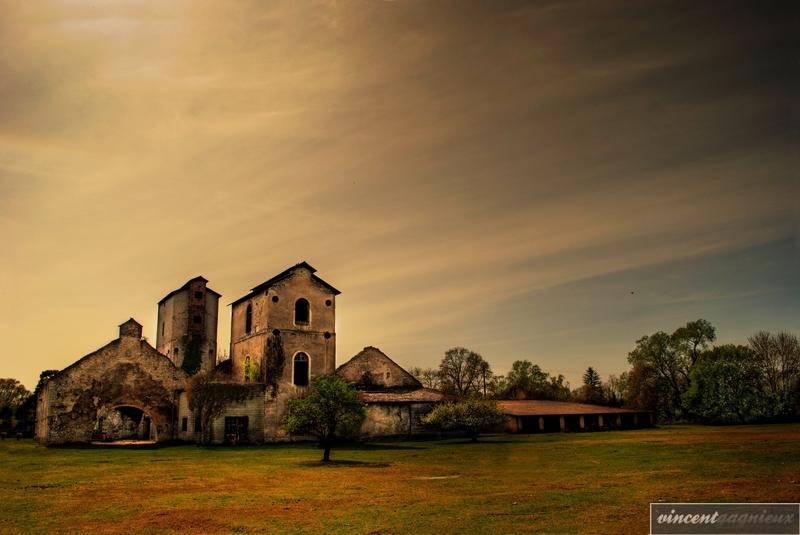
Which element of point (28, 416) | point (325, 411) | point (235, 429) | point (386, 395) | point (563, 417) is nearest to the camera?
point (325, 411)

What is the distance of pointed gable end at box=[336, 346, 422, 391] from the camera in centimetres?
5281

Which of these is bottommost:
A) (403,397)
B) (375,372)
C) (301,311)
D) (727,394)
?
(727,394)

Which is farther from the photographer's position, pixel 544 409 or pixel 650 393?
pixel 650 393

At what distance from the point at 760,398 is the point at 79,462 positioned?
227 feet

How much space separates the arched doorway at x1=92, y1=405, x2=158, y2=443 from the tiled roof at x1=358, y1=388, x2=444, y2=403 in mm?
20344

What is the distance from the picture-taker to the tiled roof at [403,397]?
160 ft

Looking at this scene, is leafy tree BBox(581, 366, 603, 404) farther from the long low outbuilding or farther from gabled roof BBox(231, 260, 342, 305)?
gabled roof BBox(231, 260, 342, 305)

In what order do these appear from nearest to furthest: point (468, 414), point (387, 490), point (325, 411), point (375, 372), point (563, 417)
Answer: point (387, 490) < point (325, 411) < point (468, 414) < point (375, 372) < point (563, 417)

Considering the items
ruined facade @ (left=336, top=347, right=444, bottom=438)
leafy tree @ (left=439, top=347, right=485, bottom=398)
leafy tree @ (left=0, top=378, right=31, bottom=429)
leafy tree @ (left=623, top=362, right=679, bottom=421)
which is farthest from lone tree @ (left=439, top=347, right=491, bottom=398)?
leafy tree @ (left=0, top=378, right=31, bottom=429)

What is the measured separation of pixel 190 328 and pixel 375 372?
18.5 meters

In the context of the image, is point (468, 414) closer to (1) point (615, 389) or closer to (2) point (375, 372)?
(2) point (375, 372)

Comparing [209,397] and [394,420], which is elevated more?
[209,397]

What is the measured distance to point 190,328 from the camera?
58406 mm

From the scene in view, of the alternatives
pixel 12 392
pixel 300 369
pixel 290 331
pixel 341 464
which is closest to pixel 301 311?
pixel 290 331
